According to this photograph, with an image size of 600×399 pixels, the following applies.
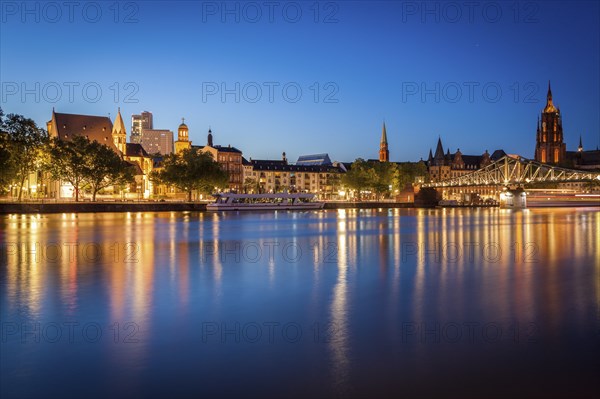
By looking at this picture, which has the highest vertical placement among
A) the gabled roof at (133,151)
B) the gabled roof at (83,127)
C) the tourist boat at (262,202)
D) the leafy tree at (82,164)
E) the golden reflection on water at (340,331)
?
the gabled roof at (83,127)

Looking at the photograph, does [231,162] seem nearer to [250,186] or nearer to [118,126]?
[250,186]

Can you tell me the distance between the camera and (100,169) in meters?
83.4

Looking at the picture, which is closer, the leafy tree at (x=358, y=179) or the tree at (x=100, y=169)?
the tree at (x=100, y=169)

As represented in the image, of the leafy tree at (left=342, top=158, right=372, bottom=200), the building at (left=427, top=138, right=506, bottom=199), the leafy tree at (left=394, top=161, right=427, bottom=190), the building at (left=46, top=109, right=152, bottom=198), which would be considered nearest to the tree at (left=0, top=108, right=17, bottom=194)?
the building at (left=46, top=109, right=152, bottom=198)

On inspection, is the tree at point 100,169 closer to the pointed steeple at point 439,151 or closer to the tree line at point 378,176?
the tree line at point 378,176

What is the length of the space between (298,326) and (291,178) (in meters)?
157

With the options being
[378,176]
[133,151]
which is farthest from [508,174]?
[133,151]

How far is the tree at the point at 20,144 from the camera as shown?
6754 cm

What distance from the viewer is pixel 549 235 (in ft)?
134

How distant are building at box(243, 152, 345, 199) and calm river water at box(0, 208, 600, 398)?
430ft

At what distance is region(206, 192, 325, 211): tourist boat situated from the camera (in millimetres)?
94562

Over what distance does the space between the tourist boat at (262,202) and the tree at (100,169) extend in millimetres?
15223

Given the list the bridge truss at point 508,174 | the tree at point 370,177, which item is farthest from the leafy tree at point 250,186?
the bridge truss at point 508,174

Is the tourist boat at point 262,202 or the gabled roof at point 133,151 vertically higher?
the gabled roof at point 133,151
